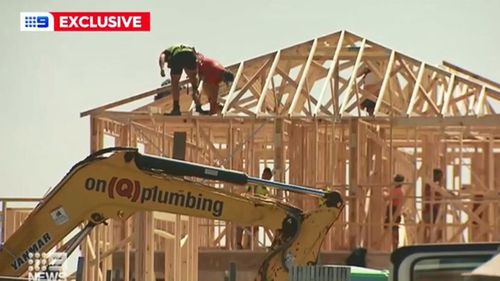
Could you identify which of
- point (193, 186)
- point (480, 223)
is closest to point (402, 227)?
point (480, 223)

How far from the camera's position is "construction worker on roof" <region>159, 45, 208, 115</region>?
68.9 feet

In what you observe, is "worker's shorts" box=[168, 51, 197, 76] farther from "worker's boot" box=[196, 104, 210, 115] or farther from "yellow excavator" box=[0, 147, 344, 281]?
"yellow excavator" box=[0, 147, 344, 281]

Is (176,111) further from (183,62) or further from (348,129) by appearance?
(348,129)

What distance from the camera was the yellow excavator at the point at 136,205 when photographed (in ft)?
38.3

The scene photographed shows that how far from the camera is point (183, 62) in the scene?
69.5ft

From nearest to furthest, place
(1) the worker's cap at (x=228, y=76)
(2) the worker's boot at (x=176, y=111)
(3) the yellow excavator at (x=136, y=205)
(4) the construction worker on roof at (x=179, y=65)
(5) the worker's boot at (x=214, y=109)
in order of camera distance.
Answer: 1. (3) the yellow excavator at (x=136, y=205)
2. (4) the construction worker on roof at (x=179, y=65)
3. (1) the worker's cap at (x=228, y=76)
4. (2) the worker's boot at (x=176, y=111)
5. (5) the worker's boot at (x=214, y=109)

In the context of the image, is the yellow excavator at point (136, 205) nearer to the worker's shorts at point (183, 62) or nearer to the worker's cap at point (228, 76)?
the worker's shorts at point (183, 62)

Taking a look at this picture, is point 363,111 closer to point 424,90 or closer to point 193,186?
point 424,90

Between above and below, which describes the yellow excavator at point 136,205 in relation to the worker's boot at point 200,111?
below

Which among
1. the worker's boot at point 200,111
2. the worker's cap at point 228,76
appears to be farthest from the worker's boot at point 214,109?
the worker's cap at point 228,76

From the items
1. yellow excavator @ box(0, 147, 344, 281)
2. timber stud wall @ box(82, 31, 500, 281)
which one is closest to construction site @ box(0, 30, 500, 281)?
timber stud wall @ box(82, 31, 500, 281)

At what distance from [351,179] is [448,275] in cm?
1696

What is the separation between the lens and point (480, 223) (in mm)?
21781

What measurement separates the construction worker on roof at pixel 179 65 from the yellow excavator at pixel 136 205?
894 cm
